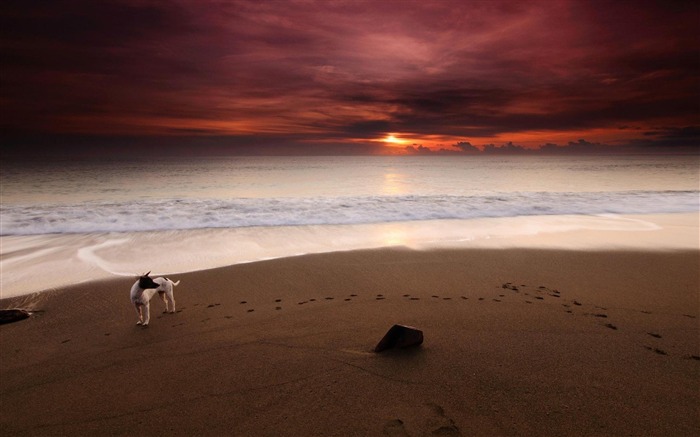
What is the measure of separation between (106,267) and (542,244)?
10.3 m

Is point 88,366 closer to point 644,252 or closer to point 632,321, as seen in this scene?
point 632,321

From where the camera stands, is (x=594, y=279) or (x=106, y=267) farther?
(x=106, y=267)

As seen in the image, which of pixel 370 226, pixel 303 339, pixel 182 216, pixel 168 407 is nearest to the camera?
pixel 168 407

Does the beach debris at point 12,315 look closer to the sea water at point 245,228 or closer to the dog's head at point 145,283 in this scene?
the sea water at point 245,228

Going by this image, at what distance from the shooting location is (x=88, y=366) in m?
3.88

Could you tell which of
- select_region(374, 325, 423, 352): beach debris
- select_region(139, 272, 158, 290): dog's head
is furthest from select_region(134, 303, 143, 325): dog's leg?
select_region(374, 325, 423, 352): beach debris

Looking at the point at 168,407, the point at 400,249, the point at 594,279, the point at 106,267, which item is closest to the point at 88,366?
the point at 168,407

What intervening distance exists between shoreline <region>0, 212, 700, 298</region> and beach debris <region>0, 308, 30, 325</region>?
50.3 inches

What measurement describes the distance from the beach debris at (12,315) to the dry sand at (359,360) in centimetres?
14

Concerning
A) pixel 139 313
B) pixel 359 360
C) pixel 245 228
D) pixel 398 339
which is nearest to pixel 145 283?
pixel 139 313

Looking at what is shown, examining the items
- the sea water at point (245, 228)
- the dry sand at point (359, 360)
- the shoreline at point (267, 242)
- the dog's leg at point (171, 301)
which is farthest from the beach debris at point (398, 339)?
the sea water at point (245, 228)

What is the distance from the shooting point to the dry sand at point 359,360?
9.71 ft

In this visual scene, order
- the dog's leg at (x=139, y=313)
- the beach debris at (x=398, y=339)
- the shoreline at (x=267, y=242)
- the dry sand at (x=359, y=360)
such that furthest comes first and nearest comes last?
the shoreline at (x=267, y=242)
the dog's leg at (x=139, y=313)
the beach debris at (x=398, y=339)
the dry sand at (x=359, y=360)

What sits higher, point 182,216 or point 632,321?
point 182,216
